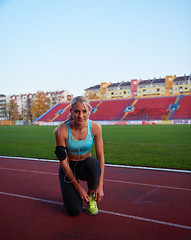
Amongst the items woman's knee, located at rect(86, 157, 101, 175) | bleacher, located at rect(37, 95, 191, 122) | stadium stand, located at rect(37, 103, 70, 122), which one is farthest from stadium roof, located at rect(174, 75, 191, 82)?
woman's knee, located at rect(86, 157, 101, 175)

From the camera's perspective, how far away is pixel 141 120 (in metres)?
45.4

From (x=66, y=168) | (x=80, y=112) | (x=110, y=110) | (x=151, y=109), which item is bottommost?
(x=110, y=110)

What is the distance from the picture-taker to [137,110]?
167ft

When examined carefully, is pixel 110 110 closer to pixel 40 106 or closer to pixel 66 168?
pixel 40 106

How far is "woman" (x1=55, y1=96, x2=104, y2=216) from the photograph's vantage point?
359 cm

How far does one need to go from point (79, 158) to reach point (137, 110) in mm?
47870

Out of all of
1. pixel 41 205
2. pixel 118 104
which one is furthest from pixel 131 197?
pixel 118 104

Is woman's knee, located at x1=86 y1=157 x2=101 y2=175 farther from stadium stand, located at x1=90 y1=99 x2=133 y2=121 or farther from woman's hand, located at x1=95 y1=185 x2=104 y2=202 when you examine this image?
stadium stand, located at x1=90 y1=99 x2=133 y2=121

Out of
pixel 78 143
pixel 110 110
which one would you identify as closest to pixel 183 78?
pixel 110 110

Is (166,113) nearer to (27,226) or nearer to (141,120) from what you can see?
(141,120)

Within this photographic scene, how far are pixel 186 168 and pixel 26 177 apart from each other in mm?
4641

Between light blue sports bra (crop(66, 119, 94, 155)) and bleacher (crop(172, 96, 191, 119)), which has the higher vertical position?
light blue sports bra (crop(66, 119, 94, 155))

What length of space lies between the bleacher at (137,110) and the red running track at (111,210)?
4035cm

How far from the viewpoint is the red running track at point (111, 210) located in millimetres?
3209
